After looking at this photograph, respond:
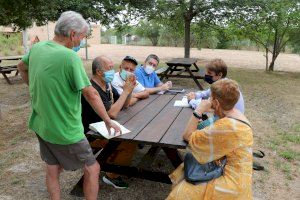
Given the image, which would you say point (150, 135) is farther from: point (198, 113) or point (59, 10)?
point (59, 10)

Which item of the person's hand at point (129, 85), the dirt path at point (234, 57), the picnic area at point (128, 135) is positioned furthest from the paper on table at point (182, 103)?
the dirt path at point (234, 57)

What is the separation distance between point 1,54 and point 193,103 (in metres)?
18.6

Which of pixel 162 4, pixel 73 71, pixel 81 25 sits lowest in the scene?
pixel 73 71

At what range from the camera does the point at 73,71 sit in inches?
82.6

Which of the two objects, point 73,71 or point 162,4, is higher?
point 162,4

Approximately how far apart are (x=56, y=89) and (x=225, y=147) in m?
1.18

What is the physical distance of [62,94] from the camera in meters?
2.17

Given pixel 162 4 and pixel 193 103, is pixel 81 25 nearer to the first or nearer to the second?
pixel 193 103

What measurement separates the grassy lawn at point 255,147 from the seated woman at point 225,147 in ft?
3.29

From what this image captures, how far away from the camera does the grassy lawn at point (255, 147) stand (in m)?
3.22

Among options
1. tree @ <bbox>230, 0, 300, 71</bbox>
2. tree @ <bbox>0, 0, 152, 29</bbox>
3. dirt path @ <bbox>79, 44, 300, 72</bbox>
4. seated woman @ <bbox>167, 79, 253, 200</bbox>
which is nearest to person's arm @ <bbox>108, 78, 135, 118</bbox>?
seated woman @ <bbox>167, 79, 253, 200</bbox>

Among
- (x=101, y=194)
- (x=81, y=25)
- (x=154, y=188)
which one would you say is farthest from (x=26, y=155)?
(x=81, y=25)

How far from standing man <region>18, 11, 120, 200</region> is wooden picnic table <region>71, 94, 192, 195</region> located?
0.31m

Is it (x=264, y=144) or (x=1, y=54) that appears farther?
(x=1, y=54)
